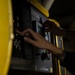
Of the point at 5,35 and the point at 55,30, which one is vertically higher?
the point at 55,30

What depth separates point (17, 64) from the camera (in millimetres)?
849

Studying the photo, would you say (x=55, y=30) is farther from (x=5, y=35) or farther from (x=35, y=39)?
(x=5, y=35)

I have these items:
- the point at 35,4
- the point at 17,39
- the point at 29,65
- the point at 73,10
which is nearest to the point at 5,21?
the point at 17,39

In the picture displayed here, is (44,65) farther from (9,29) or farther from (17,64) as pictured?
(9,29)

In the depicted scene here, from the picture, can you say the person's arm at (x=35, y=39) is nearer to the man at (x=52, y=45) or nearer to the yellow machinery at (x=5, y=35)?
the man at (x=52, y=45)

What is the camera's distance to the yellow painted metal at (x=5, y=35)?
1.73ft

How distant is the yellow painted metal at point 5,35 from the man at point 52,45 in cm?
29

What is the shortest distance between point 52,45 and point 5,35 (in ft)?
1.37

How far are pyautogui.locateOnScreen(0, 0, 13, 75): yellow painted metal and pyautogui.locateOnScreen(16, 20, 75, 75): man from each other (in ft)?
0.96

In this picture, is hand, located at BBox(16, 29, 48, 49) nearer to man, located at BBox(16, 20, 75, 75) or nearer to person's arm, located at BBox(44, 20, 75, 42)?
man, located at BBox(16, 20, 75, 75)

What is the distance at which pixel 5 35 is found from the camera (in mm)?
541

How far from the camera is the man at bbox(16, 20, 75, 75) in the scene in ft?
2.82

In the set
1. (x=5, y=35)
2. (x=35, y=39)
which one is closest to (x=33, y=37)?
(x=35, y=39)

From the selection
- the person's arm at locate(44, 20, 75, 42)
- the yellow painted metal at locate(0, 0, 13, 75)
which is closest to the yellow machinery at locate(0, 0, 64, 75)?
the yellow painted metal at locate(0, 0, 13, 75)
